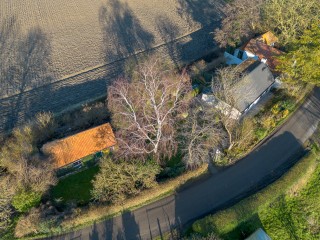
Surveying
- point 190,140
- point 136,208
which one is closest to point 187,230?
point 136,208

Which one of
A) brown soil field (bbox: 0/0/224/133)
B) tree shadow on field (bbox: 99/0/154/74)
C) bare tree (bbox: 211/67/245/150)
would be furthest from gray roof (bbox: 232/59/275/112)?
tree shadow on field (bbox: 99/0/154/74)

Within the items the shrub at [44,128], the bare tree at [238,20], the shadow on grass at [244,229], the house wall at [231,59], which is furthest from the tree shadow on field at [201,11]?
the shadow on grass at [244,229]

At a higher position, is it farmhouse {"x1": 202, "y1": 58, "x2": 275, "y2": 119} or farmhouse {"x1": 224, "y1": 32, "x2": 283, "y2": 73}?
farmhouse {"x1": 224, "y1": 32, "x2": 283, "y2": 73}

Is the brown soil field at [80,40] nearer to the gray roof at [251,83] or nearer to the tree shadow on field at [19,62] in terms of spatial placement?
the tree shadow on field at [19,62]

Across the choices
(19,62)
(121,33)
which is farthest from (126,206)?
(121,33)

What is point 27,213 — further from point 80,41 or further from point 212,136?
point 80,41

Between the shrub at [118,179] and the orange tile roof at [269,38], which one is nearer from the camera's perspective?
the shrub at [118,179]

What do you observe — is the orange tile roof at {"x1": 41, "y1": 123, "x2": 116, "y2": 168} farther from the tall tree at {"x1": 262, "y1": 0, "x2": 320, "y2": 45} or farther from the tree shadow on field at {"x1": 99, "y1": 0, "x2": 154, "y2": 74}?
the tall tree at {"x1": 262, "y1": 0, "x2": 320, "y2": 45}
